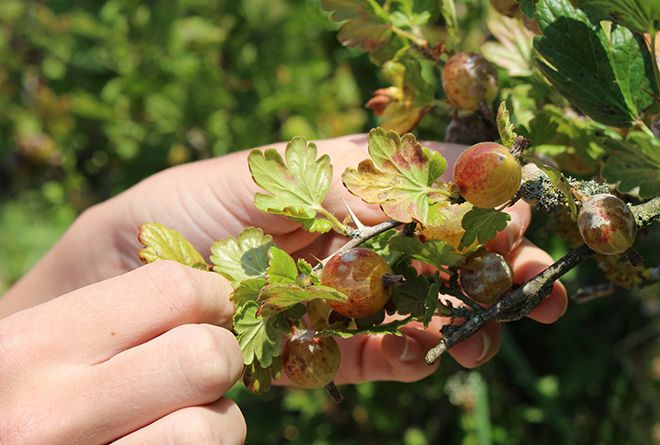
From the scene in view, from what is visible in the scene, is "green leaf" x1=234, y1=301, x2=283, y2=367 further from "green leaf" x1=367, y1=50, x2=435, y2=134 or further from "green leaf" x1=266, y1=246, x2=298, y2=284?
"green leaf" x1=367, y1=50, x2=435, y2=134

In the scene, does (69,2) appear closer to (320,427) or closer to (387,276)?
(320,427)

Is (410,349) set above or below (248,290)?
below

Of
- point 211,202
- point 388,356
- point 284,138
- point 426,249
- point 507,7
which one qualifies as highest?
point 507,7

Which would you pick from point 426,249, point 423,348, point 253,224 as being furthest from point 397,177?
point 253,224

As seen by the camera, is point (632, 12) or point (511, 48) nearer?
point (632, 12)

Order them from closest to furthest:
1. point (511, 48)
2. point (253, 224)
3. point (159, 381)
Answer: point (159, 381) → point (511, 48) → point (253, 224)

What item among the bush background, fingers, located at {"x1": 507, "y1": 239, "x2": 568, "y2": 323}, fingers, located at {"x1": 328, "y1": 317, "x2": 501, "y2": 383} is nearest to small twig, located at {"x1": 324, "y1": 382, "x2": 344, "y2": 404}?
fingers, located at {"x1": 328, "y1": 317, "x2": 501, "y2": 383}

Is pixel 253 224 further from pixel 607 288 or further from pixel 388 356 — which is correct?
pixel 607 288
